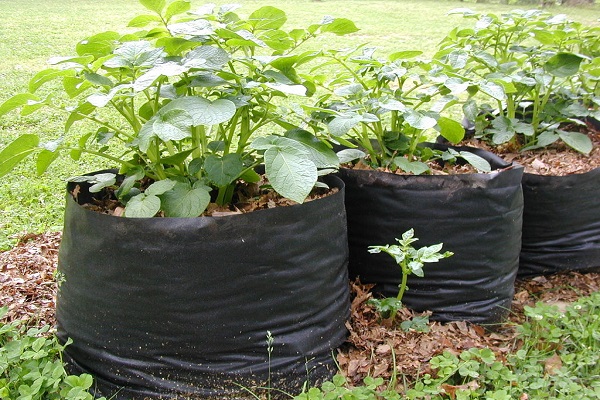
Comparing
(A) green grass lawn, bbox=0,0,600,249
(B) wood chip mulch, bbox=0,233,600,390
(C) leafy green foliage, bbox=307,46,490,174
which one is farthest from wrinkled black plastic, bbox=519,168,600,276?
(A) green grass lawn, bbox=0,0,600,249

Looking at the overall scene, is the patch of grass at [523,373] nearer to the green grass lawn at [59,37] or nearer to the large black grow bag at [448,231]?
the large black grow bag at [448,231]

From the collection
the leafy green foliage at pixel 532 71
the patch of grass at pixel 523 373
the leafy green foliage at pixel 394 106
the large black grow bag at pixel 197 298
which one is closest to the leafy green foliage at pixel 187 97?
the large black grow bag at pixel 197 298

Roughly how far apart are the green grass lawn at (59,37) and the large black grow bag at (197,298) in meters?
0.86

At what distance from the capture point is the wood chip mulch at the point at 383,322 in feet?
5.41

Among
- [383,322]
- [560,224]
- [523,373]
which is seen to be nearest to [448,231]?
[383,322]

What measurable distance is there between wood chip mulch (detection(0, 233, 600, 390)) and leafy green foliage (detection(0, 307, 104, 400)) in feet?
0.58

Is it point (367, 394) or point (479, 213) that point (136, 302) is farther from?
point (479, 213)

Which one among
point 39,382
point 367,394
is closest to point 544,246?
point 367,394

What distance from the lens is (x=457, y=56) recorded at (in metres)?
1.96

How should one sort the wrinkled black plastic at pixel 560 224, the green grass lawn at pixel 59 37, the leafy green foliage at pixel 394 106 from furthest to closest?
the green grass lawn at pixel 59 37 → the wrinkled black plastic at pixel 560 224 → the leafy green foliage at pixel 394 106

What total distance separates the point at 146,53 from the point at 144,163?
400mm

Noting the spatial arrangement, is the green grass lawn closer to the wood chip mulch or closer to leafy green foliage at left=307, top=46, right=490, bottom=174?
leafy green foliage at left=307, top=46, right=490, bottom=174

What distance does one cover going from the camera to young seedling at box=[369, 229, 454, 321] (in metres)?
1.57

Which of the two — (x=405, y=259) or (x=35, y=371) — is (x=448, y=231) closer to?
(x=405, y=259)
